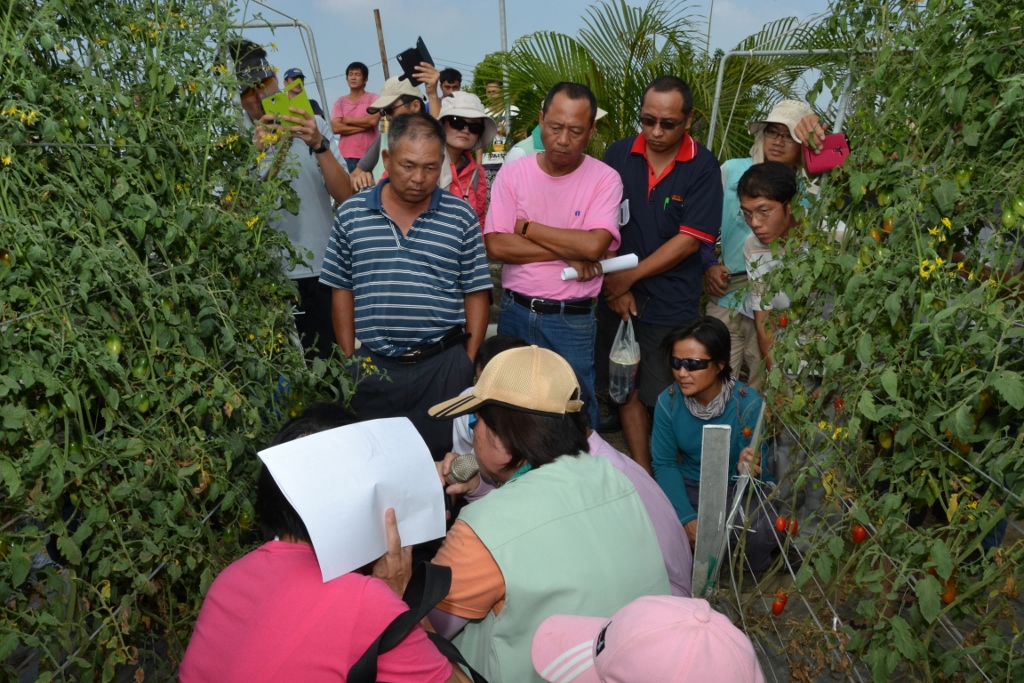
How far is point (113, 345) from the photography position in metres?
1.71

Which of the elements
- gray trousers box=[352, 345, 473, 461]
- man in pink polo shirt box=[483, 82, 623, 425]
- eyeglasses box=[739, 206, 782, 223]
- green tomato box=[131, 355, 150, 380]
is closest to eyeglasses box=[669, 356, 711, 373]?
man in pink polo shirt box=[483, 82, 623, 425]

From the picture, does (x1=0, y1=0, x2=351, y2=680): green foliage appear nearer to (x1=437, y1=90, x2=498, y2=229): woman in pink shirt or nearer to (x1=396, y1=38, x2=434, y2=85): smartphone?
(x1=437, y1=90, x2=498, y2=229): woman in pink shirt

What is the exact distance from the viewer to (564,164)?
3.51 metres

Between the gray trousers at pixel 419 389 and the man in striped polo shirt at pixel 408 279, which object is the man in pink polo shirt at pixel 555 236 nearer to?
the man in striped polo shirt at pixel 408 279

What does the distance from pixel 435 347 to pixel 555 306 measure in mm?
677

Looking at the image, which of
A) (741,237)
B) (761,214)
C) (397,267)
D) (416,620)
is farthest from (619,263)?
(416,620)

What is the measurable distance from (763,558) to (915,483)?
5.26 feet

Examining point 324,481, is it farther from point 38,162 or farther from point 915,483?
point 915,483

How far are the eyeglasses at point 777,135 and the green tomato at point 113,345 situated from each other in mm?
3401

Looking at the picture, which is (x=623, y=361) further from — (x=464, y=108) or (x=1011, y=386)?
(x=1011, y=386)

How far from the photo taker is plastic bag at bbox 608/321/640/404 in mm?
3799

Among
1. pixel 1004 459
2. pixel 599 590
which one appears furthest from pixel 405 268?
pixel 1004 459

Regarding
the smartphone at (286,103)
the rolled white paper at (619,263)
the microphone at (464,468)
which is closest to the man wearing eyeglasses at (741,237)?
the rolled white paper at (619,263)

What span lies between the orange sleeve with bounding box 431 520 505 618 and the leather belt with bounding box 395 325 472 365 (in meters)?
1.45
